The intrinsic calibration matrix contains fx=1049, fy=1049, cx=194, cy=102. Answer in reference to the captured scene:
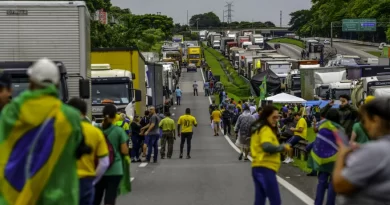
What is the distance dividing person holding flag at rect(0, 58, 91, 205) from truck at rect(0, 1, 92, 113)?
12360 mm

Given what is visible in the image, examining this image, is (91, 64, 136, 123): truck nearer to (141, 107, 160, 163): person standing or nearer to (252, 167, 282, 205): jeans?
(141, 107, 160, 163): person standing

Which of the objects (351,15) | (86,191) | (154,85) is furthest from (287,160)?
(351,15)

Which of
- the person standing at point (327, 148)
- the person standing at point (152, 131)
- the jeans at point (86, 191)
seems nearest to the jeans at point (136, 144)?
the person standing at point (152, 131)

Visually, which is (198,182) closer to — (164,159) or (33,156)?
(164,159)

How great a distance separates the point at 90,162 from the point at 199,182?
10703 mm

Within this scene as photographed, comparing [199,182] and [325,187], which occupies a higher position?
[325,187]

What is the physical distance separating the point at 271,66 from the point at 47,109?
230 feet

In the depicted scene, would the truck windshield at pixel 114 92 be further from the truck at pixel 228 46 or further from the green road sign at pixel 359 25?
the truck at pixel 228 46

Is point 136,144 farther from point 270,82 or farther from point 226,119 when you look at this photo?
point 270,82

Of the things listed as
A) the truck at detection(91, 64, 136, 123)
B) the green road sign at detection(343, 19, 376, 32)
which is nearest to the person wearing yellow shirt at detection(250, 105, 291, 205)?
the truck at detection(91, 64, 136, 123)

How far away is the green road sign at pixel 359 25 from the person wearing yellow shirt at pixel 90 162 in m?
106

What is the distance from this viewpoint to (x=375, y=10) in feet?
484

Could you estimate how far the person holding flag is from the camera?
7270mm

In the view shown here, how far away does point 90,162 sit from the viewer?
36.7 ft
